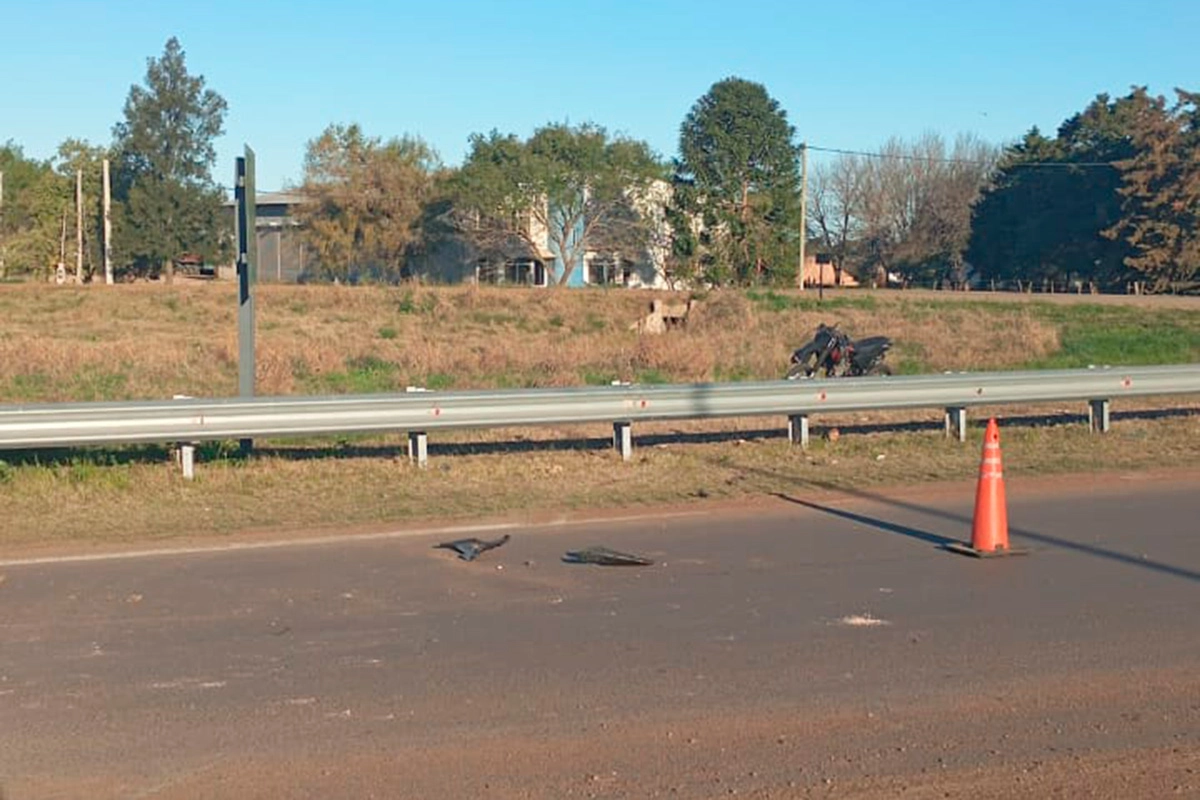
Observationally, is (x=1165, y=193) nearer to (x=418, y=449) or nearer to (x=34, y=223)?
(x=418, y=449)

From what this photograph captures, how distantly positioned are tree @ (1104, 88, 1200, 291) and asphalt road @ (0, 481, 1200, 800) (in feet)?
164

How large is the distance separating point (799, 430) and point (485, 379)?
750 centimetres

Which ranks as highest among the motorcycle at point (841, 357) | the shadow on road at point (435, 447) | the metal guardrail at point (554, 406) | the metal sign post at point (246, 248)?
the metal sign post at point (246, 248)

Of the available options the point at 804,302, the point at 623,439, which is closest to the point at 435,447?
the point at 623,439

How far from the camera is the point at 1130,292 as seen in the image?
190 feet

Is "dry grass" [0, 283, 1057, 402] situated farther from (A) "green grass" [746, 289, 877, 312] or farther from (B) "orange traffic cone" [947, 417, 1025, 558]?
(B) "orange traffic cone" [947, 417, 1025, 558]

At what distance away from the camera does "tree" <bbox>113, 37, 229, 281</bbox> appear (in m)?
65.8

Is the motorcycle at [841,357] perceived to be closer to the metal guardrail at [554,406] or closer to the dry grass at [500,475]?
the dry grass at [500,475]

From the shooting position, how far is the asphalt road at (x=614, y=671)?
507 centimetres

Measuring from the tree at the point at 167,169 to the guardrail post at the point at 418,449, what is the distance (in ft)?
183

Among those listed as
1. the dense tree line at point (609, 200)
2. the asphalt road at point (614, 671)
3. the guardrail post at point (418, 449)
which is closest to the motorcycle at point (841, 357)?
the guardrail post at point (418, 449)

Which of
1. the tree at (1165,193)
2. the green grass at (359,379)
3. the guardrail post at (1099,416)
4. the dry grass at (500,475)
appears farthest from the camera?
the tree at (1165,193)

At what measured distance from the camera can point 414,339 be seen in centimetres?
2964

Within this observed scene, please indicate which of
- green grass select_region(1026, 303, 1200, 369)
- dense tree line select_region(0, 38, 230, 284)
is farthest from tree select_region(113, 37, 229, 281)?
green grass select_region(1026, 303, 1200, 369)
